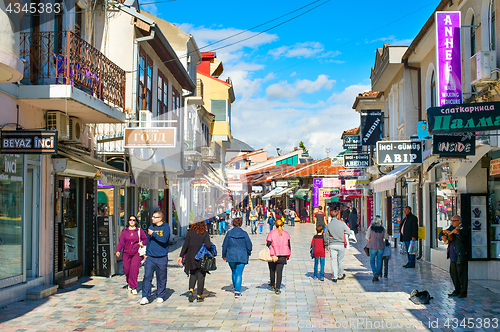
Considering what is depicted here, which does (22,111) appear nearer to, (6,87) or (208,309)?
(6,87)

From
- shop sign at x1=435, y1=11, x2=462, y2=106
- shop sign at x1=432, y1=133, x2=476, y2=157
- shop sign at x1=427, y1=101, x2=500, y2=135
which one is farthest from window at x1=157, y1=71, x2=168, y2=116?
shop sign at x1=427, y1=101, x2=500, y2=135

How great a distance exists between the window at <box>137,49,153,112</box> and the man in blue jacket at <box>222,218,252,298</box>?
7.75 m

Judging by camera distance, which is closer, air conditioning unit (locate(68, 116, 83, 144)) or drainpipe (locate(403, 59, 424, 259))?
air conditioning unit (locate(68, 116, 83, 144))

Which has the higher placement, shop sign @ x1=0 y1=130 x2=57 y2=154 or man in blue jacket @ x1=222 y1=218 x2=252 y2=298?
shop sign @ x1=0 y1=130 x2=57 y2=154

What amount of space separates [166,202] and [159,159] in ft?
18.7

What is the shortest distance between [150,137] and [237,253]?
4.73 metres

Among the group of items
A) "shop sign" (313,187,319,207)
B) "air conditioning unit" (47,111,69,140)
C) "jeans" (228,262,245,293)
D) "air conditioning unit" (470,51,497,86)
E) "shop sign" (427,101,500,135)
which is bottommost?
"jeans" (228,262,245,293)

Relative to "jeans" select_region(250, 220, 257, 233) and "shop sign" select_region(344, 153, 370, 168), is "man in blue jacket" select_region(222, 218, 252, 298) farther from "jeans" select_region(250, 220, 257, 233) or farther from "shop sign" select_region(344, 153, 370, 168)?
"jeans" select_region(250, 220, 257, 233)

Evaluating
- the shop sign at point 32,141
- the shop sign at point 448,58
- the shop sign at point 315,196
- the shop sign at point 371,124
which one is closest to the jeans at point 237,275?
the shop sign at point 32,141

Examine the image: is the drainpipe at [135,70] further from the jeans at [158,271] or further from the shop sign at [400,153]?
the shop sign at [400,153]

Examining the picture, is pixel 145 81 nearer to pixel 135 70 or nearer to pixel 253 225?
pixel 135 70

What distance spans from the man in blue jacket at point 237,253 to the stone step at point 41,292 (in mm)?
3641

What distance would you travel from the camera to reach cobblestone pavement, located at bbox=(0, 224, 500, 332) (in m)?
7.52

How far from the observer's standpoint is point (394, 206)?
20109 mm
